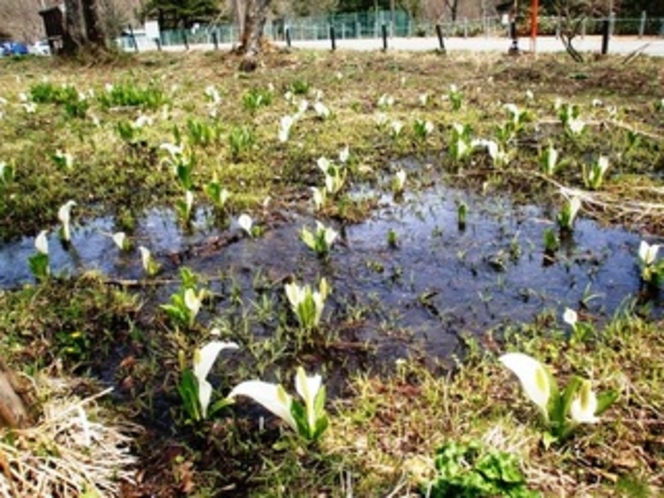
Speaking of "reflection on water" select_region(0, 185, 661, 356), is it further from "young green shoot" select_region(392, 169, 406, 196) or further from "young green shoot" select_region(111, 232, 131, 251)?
"young green shoot" select_region(392, 169, 406, 196)

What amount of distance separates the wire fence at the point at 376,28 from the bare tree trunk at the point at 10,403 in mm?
25418

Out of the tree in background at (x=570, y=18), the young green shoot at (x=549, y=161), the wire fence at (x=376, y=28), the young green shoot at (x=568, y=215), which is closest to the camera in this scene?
the young green shoot at (x=568, y=215)

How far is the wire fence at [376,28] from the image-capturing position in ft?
86.5

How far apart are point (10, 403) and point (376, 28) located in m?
39.4

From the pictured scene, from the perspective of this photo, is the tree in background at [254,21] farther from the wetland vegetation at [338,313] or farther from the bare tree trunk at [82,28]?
the wetland vegetation at [338,313]

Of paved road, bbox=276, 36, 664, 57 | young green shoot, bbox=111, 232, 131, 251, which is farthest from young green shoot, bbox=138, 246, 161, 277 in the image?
paved road, bbox=276, 36, 664, 57

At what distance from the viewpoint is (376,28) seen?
3766 centimetres

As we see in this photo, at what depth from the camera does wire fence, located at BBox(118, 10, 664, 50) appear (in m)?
26.4

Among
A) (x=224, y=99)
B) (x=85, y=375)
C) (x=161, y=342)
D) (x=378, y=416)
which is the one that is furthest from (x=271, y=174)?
(x=224, y=99)

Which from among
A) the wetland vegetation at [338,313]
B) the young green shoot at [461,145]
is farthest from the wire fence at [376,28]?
the wetland vegetation at [338,313]

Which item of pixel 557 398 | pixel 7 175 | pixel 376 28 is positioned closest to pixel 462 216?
pixel 557 398

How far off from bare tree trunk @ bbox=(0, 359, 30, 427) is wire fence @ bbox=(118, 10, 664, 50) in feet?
83.4

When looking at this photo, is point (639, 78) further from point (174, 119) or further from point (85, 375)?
point (85, 375)

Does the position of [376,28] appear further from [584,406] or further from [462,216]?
[584,406]
